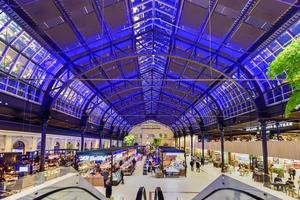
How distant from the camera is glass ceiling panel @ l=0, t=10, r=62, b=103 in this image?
17.5 meters

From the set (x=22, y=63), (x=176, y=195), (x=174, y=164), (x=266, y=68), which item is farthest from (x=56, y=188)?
(x=174, y=164)

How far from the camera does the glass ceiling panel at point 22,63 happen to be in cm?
1748

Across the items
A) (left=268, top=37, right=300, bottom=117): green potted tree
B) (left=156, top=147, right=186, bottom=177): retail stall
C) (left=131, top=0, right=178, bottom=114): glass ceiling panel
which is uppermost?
(left=131, top=0, right=178, bottom=114): glass ceiling panel

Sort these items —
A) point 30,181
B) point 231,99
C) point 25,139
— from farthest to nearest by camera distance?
point 231,99
point 25,139
point 30,181

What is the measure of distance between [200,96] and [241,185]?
113 ft

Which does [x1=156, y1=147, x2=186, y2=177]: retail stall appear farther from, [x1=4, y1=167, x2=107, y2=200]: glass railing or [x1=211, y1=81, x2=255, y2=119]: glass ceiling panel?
[x1=4, y1=167, x2=107, y2=200]: glass railing

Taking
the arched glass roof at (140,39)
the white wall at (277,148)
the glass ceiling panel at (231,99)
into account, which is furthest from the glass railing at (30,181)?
the glass ceiling panel at (231,99)

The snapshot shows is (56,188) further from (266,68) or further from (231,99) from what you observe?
(231,99)

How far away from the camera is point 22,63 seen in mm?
21469

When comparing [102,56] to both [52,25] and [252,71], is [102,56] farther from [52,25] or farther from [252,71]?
[252,71]

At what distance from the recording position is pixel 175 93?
146 feet

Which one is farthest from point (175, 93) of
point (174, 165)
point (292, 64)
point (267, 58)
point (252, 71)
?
point (292, 64)

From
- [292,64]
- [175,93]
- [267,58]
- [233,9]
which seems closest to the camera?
[292,64]

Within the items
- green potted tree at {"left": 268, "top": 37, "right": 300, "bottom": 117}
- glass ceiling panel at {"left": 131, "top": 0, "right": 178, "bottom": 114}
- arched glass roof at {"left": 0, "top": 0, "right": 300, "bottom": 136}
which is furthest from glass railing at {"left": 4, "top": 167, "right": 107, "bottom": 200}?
glass ceiling panel at {"left": 131, "top": 0, "right": 178, "bottom": 114}
